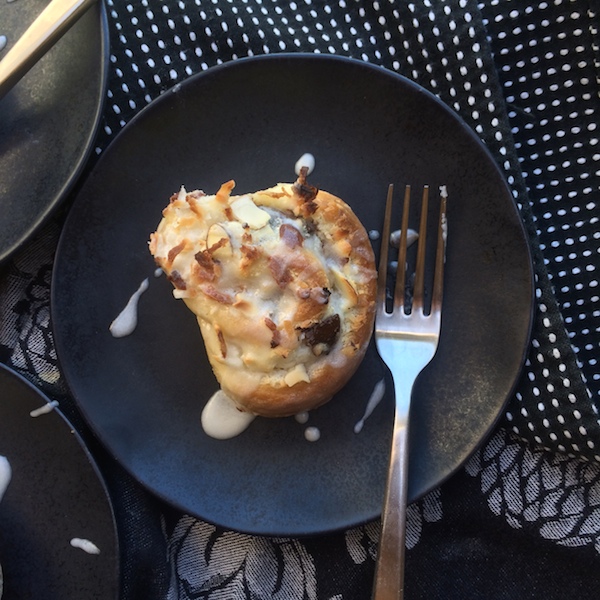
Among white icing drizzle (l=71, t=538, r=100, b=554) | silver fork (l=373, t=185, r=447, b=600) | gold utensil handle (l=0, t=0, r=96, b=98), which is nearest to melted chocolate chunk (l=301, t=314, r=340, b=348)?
silver fork (l=373, t=185, r=447, b=600)

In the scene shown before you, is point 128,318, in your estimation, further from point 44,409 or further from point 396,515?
point 396,515

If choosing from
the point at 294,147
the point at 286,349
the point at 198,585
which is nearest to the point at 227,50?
the point at 294,147

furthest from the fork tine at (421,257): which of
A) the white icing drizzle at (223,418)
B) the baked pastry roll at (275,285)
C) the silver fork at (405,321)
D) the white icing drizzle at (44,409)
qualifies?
the white icing drizzle at (44,409)

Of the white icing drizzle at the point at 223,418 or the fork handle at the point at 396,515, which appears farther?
the white icing drizzle at the point at 223,418

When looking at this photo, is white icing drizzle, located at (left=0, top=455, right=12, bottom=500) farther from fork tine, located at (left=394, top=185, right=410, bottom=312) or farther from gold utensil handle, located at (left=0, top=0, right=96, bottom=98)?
fork tine, located at (left=394, top=185, right=410, bottom=312)

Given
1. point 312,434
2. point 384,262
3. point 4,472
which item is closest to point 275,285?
point 384,262

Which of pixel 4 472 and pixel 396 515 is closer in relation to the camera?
pixel 396 515

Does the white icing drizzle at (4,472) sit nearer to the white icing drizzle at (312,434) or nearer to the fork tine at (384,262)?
the white icing drizzle at (312,434)
